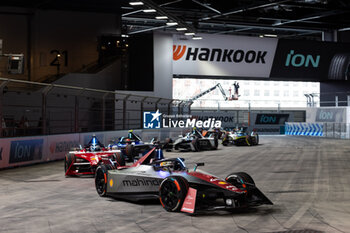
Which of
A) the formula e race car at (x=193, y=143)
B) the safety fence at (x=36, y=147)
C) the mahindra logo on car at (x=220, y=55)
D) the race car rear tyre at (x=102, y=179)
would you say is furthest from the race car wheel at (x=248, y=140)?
the race car rear tyre at (x=102, y=179)

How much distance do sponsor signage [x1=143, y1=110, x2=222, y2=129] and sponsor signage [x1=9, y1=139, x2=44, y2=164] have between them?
37.9 ft

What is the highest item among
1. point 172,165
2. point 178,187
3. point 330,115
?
point 330,115

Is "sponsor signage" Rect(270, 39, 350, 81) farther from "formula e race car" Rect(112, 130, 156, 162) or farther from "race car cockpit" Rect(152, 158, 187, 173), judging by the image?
"race car cockpit" Rect(152, 158, 187, 173)

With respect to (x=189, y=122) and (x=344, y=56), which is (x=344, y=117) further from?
(x=189, y=122)

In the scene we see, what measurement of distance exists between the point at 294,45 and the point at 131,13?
1418 cm

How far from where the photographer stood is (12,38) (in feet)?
101

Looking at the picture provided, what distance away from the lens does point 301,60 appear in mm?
40312

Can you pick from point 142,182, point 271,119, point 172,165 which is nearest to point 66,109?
point 142,182

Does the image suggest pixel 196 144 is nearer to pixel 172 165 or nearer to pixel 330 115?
pixel 172 165

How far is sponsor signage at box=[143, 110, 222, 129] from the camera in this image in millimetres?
28500

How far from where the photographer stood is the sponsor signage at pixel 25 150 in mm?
15586

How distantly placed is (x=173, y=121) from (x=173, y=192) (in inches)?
931

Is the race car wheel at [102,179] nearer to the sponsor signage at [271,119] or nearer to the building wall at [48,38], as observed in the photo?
the building wall at [48,38]

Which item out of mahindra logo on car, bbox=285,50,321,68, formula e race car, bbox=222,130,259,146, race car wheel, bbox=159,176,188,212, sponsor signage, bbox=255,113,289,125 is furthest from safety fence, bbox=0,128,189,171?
mahindra logo on car, bbox=285,50,321,68
